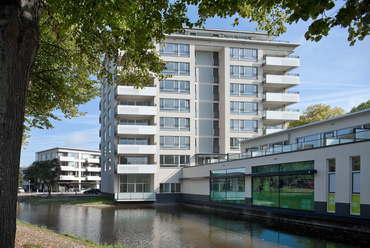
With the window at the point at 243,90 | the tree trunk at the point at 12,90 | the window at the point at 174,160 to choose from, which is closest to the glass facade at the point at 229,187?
the window at the point at 174,160

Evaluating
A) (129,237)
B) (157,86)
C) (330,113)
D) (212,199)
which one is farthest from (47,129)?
(330,113)

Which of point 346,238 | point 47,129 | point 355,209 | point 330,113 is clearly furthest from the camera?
point 330,113

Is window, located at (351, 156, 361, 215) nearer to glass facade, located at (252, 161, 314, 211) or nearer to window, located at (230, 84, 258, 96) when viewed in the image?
glass facade, located at (252, 161, 314, 211)

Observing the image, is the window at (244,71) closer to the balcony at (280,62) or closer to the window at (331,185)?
the balcony at (280,62)

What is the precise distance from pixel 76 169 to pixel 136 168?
Answer: 61.8 m

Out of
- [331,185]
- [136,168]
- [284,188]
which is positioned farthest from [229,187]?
[331,185]

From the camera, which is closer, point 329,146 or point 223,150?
point 329,146

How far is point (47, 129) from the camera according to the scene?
2016 centimetres

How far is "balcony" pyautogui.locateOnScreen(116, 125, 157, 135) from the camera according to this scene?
1613 inches

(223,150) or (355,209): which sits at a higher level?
(223,150)

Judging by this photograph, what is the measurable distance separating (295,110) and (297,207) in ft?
80.2

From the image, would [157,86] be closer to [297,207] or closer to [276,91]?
[276,91]

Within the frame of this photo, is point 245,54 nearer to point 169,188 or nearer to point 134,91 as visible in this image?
point 134,91

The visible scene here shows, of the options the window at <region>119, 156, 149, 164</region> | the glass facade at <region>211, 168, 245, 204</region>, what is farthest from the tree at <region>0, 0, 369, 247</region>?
the window at <region>119, 156, 149, 164</region>
